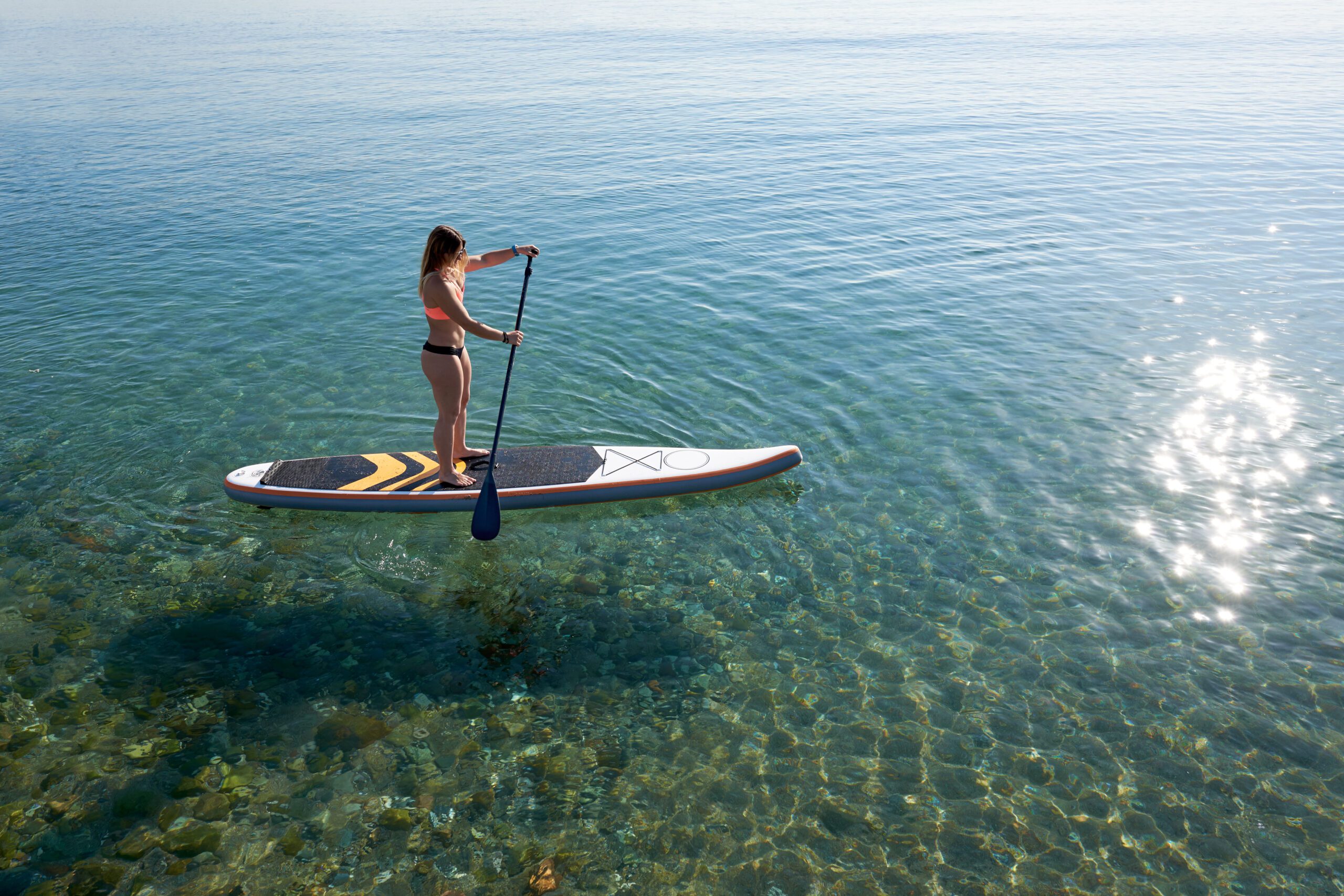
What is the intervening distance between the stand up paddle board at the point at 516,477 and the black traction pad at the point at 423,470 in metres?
0.01

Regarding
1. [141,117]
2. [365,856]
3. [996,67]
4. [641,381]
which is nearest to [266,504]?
[365,856]

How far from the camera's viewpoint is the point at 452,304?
25.5 feet

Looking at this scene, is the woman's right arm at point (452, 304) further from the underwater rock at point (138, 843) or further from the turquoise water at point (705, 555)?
the underwater rock at point (138, 843)

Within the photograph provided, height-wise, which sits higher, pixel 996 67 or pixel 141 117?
pixel 996 67

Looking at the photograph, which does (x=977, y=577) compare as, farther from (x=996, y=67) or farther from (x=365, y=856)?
(x=996, y=67)

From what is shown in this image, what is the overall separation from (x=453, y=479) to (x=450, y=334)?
164cm

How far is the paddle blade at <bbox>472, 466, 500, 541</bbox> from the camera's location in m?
8.29

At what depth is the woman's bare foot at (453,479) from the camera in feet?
29.0

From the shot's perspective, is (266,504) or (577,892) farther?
(266,504)

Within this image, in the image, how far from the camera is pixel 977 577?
8203 mm

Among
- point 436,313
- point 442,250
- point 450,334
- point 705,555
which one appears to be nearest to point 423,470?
point 450,334

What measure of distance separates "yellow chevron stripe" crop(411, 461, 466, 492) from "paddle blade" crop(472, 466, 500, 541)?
74 cm

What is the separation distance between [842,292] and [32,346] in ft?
44.5

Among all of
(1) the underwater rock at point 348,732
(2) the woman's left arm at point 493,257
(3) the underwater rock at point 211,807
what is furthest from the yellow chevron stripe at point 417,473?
(3) the underwater rock at point 211,807
